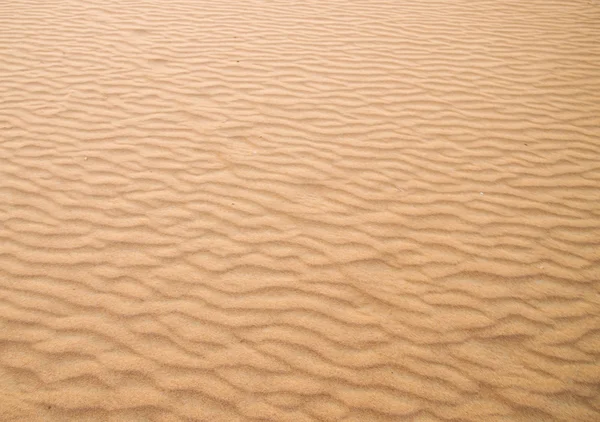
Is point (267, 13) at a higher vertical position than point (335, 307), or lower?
higher

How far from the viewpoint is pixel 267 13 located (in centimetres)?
764

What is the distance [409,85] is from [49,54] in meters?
4.58

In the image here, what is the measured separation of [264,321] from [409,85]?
3.68m

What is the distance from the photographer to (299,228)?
380 cm

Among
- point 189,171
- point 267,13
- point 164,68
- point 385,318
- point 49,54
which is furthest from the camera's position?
point 267,13

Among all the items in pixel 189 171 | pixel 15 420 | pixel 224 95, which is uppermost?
pixel 224 95

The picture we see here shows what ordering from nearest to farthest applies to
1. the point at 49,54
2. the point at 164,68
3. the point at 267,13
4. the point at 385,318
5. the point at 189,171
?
1. the point at 385,318
2. the point at 189,171
3. the point at 164,68
4. the point at 49,54
5. the point at 267,13

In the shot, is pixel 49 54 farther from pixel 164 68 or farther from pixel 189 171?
pixel 189 171

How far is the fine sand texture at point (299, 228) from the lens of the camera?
280 cm

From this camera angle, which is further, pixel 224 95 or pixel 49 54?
pixel 49 54

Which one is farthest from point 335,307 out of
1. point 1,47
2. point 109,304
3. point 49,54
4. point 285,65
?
point 1,47

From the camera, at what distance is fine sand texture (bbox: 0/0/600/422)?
9.19ft

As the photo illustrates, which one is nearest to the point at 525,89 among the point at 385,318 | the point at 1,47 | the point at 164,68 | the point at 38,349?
the point at 385,318

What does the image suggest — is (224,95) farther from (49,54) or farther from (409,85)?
(49,54)
